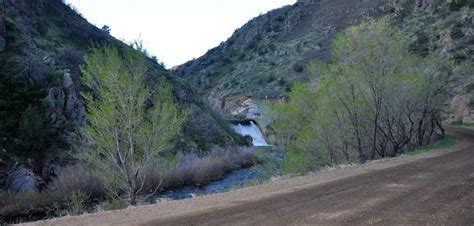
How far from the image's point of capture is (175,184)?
34031 mm

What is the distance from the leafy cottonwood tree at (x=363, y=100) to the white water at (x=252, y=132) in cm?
3627

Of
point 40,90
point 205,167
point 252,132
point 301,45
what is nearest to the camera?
point 40,90

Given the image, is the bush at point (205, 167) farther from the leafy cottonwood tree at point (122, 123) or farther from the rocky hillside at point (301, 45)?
the rocky hillside at point (301, 45)

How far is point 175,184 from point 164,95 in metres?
14.1

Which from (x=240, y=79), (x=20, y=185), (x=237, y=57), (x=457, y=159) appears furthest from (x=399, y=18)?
→ (x=20, y=185)

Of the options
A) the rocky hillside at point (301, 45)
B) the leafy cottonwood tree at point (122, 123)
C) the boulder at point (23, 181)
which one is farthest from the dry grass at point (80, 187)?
the rocky hillside at point (301, 45)

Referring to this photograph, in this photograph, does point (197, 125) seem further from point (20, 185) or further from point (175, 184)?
point (20, 185)

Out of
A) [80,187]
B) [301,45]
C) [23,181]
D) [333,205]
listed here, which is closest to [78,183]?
[80,187]

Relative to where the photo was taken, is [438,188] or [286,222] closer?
[286,222]

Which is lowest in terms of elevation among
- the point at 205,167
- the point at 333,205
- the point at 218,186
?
the point at 218,186

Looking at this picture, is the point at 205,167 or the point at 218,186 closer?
the point at 218,186

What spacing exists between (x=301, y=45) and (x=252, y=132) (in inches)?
1144

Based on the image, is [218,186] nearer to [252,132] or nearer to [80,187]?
[80,187]

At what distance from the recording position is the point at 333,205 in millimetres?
10203
